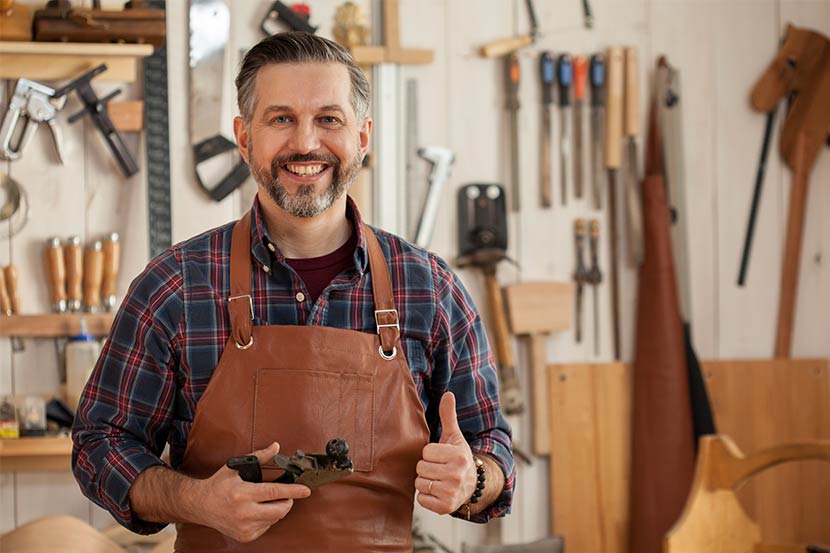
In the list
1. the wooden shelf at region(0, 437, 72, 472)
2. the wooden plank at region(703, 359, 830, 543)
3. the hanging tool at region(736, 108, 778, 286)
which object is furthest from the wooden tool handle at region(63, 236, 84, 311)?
the hanging tool at region(736, 108, 778, 286)

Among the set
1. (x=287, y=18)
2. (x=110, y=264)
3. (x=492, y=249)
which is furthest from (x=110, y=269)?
(x=492, y=249)

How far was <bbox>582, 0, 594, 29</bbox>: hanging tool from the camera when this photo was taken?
3.54 meters

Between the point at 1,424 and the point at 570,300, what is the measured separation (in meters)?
1.79

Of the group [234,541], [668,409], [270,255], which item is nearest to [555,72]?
[668,409]

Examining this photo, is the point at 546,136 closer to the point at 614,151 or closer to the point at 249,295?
the point at 614,151

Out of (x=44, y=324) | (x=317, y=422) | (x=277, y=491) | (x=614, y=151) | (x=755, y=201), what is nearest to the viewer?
(x=277, y=491)

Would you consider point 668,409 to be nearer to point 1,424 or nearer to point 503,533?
point 503,533

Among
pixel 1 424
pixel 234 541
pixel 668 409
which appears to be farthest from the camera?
pixel 668 409

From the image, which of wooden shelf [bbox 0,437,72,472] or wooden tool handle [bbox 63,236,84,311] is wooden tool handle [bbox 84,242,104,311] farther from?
wooden shelf [bbox 0,437,72,472]

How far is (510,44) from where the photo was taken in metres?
3.44

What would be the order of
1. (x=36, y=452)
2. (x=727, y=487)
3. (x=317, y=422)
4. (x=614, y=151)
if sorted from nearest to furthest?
1. (x=317, y=422)
2. (x=727, y=487)
3. (x=36, y=452)
4. (x=614, y=151)

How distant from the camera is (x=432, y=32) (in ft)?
11.3

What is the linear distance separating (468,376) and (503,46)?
73.9 inches

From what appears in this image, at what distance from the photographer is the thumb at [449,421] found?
5.34ft
